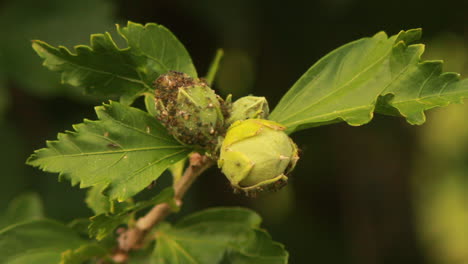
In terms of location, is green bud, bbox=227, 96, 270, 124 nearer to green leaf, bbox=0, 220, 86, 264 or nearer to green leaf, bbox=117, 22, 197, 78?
green leaf, bbox=117, 22, 197, 78

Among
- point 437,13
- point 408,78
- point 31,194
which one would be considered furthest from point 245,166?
point 437,13

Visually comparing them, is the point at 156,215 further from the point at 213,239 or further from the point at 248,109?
the point at 248,109

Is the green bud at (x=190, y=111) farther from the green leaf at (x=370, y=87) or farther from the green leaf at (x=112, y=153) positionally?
the green leaf at (x=370, y=87)

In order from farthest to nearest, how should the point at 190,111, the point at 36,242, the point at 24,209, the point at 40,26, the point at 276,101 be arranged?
the point at 276,101
the point at 40,26
the point at 24,209
the point at 36,242
the point at 190,111

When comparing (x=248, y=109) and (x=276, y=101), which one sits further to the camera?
(x=276, y=101)

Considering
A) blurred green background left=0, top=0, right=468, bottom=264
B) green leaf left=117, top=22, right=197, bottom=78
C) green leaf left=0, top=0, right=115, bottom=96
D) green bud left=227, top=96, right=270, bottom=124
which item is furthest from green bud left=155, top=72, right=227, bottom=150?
green leaf left=0, top=0, right=115, bottom=96

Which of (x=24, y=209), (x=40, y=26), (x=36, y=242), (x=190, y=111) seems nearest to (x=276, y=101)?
(x=40, y=26)

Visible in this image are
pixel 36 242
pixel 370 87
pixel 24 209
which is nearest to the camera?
pixel 370 87
